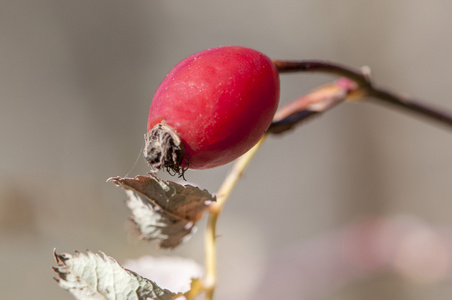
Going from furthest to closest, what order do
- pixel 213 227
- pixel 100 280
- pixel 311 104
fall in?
1. pixel 311 104
2. pixel 213 227
3. pixel 100 280

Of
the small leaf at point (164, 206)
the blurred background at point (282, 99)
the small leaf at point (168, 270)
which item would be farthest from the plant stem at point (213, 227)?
the blurred background at point (282, 99)

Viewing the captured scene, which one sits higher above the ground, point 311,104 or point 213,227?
point 311,104

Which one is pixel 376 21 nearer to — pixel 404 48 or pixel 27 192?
pixel 404 48

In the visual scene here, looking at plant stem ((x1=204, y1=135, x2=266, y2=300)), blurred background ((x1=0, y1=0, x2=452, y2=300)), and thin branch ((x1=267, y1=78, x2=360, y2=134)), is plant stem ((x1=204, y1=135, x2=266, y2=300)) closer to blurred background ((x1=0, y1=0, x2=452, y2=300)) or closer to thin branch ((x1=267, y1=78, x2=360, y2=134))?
thin branch ((x1=267, y1=78, x2=360, y2=134))

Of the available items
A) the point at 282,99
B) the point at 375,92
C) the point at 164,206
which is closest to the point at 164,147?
the point at 164,206

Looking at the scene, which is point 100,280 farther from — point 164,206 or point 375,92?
point 375,92

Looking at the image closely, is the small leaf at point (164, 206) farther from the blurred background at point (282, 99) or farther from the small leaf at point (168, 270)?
the blurred background at point (282, 99)
